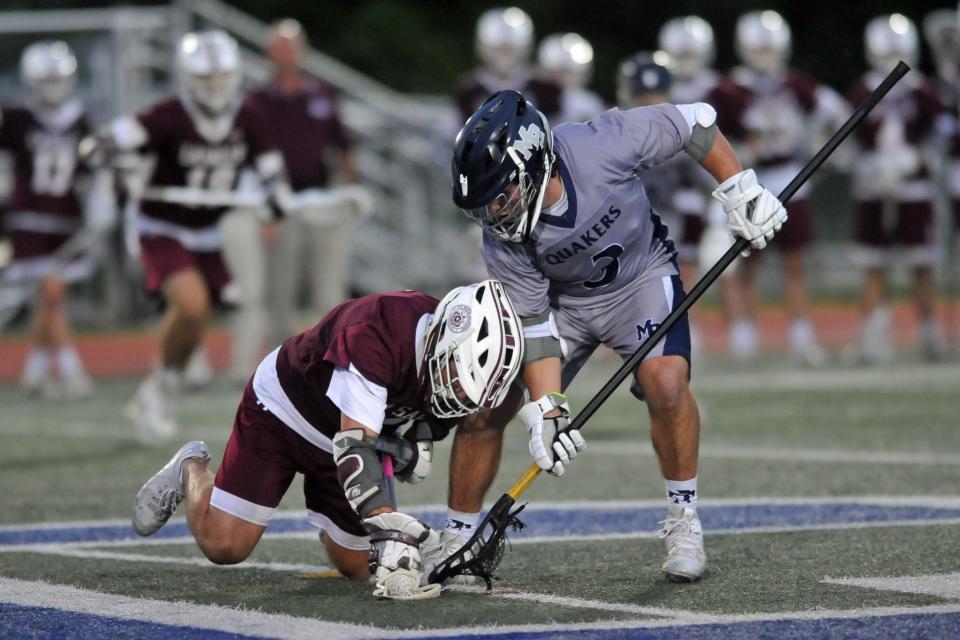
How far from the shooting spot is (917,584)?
14.5 ft

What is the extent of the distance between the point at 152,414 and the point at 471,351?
455 cm

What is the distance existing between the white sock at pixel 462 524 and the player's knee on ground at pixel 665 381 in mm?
607

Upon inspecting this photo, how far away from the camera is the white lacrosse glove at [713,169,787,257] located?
488 centimetres

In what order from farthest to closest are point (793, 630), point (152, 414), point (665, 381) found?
point (152, 414)
point (665, 381)
point (793, 630)

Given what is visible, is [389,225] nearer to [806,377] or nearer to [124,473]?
[806,377]

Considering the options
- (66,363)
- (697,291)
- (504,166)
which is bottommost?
(66,363)

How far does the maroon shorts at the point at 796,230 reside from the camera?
12086mm

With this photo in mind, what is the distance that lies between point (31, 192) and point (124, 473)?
4795 mm

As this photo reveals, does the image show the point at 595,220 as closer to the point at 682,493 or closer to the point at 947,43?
the point at 682,493

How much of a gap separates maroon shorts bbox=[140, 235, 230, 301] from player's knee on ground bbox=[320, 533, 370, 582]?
12.8ft

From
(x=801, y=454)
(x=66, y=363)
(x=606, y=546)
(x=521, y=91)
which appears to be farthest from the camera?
(x=521, y=91)

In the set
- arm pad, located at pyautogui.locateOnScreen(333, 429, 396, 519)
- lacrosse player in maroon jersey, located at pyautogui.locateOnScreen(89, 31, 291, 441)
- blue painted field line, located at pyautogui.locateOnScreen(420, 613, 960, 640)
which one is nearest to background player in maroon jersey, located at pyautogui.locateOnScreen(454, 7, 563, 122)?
lacrosse player in maroon jersey, located at pyautogui.locateOnScreen(89, 31, 291, 441)

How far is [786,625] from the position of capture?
395 centimetres

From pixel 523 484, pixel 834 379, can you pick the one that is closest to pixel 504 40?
pixel 834 379
